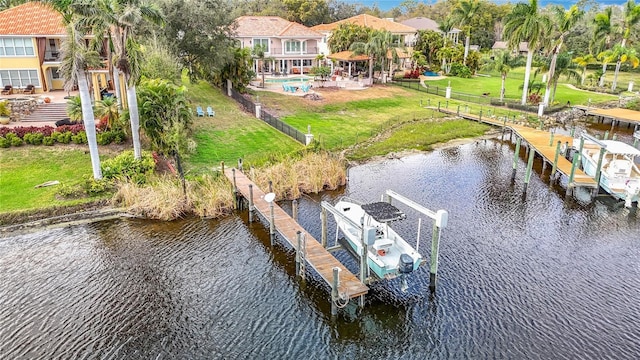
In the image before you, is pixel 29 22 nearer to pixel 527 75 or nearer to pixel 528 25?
pixel 528 25

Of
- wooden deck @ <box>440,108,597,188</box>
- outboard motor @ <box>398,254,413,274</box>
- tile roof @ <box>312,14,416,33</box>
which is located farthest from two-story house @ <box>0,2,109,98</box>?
tile roof @ <box>312,14,416,33</box>

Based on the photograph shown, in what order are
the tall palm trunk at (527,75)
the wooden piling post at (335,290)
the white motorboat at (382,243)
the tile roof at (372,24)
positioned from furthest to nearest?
1. the tile roof at (372,24)
2. the tall palm trunk at (527,75)
3. the white motorboat at (382,243)
4. the wooden piling post at (335,290)

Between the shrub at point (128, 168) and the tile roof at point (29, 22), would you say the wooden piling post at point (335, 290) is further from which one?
the tile roof at point (29, 22)

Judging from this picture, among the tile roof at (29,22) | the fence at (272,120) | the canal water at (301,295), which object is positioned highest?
the tile roof at (29,22)

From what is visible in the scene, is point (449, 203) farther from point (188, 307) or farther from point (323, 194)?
point (188, 307)

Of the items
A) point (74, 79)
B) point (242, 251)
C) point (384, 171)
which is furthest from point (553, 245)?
point (74, 79)

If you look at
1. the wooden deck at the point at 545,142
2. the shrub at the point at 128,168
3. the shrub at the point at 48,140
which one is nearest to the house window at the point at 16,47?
the shrub at the point at 48,140

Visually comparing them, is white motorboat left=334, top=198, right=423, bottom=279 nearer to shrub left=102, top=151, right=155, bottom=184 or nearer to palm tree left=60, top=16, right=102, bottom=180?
shrub left=102, top=151, right=155, bottom=184
